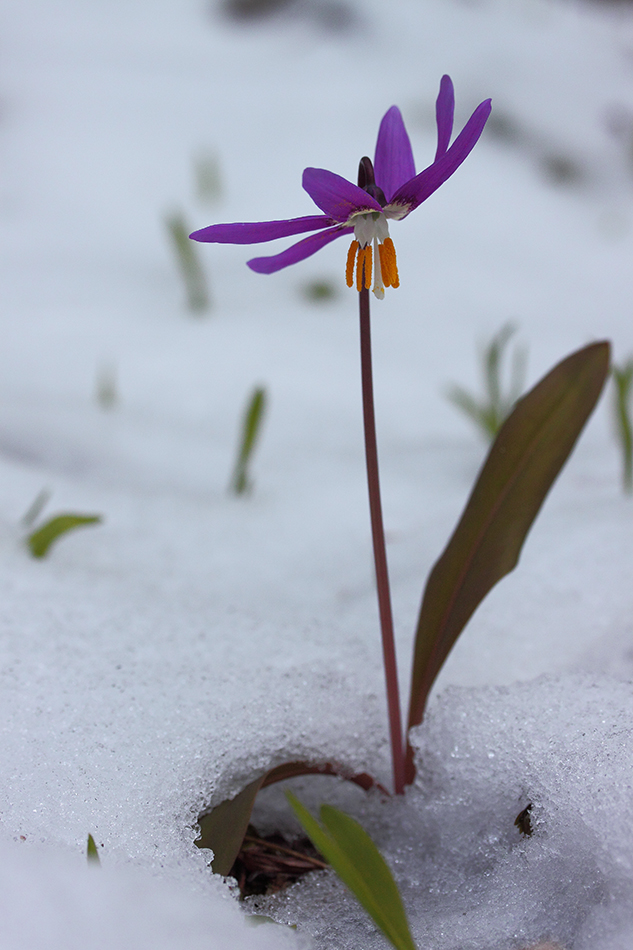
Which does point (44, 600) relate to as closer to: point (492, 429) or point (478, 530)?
point (478, 530)

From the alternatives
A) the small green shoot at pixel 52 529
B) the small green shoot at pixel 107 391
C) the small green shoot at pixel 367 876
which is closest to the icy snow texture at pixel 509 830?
the small green shoot at pixel 367 876

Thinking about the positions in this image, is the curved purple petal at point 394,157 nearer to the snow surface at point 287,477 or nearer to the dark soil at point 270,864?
the snow surface at point 287,477

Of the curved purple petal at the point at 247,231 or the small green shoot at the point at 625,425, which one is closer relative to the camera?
the curved purple petal at the point at 247,231

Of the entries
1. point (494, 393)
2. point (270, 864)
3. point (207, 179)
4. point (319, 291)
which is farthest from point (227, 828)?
point (207, 179)

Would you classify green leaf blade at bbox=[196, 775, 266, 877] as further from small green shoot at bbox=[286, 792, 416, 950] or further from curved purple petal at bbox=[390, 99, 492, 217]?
curved purple petal at bbox=[390, 99, 492, 217]

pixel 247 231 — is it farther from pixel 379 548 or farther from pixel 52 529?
pixel 52 529

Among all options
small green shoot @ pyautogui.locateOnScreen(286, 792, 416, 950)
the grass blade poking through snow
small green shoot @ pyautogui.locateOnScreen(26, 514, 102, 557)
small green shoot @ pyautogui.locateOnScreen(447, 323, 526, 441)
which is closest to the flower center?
the grass blade poking through snow

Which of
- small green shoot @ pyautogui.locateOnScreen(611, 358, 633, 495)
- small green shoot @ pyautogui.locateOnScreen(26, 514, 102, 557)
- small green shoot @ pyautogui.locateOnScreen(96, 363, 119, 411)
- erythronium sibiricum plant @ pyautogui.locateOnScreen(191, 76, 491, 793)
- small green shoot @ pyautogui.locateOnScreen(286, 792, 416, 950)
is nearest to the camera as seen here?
small green shoot @ pyautogui.locateOnScreen(286, 792, 416, 950)
